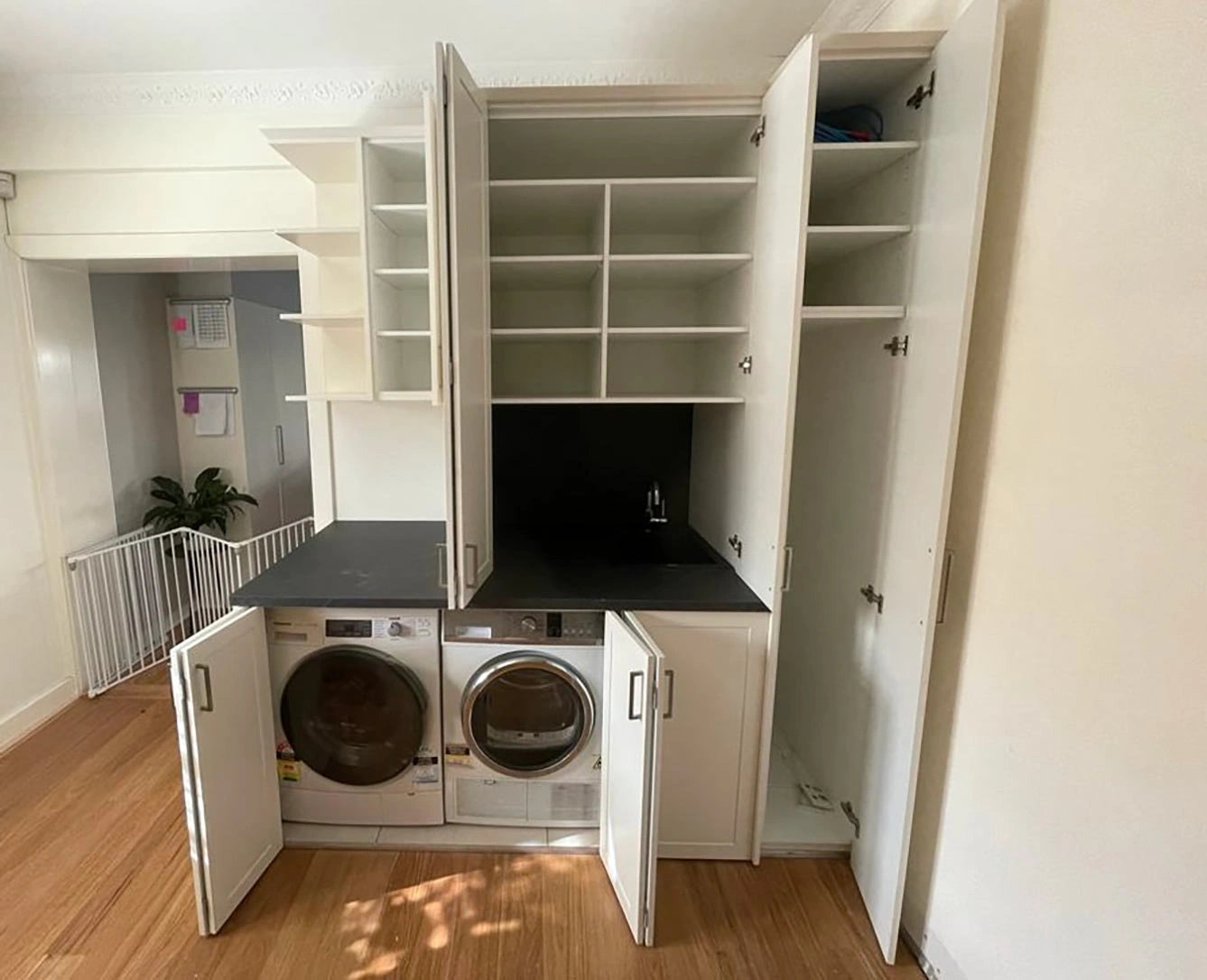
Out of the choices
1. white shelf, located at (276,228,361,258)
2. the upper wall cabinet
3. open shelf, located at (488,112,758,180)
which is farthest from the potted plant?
open shelf, located at (488,112,758,180)

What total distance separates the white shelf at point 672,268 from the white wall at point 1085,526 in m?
0.72

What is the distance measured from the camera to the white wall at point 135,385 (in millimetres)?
3125

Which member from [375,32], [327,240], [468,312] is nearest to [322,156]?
[327,240]

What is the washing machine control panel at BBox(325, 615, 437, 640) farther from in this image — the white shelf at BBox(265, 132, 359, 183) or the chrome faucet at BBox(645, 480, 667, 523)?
the white shelf at BBox(265, 132, 359, 183)

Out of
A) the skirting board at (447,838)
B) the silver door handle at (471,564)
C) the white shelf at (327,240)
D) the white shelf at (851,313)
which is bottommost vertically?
the skirting board at (447,838)

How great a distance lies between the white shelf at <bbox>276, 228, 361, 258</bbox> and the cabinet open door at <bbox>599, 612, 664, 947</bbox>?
1657 mm

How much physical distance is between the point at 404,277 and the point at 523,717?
1619 mm

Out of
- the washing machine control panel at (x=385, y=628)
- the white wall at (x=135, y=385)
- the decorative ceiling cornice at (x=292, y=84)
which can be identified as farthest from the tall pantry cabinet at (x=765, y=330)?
the white wall at (x=135, y=385)

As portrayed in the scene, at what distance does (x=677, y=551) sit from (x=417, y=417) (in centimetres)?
127

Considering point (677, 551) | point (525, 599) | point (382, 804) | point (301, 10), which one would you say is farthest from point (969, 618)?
point (301, 10)

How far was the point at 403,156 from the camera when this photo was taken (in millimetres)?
1983

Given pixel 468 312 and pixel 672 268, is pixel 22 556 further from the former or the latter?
pixel 672 268

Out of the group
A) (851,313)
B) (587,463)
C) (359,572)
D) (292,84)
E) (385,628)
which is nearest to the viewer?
(851,313)

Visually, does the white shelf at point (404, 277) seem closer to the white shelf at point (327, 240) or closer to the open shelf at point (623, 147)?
the white shelf at point (327, 240)
